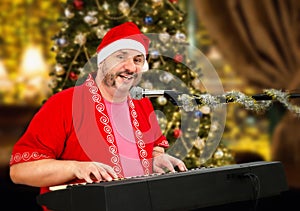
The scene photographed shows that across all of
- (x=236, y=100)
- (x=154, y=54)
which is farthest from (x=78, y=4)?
(x=236, y=100)

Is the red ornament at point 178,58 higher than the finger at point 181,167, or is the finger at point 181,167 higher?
the red ornament at point 178,58

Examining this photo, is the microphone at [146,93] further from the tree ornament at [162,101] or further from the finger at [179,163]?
the tree ornament at [162,101]

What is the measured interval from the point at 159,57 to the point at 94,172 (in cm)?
196

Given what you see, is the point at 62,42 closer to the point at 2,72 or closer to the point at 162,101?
the point at 162,101

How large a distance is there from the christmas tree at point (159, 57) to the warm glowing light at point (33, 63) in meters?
3.56

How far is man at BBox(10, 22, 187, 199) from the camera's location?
219 centimetres

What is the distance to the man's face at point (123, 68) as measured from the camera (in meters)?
2.29

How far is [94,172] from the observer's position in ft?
6.61

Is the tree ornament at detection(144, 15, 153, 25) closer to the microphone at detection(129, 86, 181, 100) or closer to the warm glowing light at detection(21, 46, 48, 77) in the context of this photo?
the microphone at detection(129, 86, 181, 100)

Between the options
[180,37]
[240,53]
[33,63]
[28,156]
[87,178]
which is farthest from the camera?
[33,63]

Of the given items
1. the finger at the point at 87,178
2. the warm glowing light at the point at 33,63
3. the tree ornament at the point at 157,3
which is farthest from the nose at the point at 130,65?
the warm glowing light at the point at 33,63

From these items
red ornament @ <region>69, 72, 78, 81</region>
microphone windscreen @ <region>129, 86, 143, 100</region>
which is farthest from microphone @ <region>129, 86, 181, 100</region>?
red ornament @ <region>69, 72, 78, 81</region>

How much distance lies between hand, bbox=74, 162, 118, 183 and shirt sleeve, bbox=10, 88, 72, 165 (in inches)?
7.7

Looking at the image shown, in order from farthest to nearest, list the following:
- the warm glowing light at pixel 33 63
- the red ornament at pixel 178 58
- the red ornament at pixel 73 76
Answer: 1. the warm glowing light at pixel 33 63
2. the red ornament at pixel 73 76
3. the red ornament at pixel 178 58
